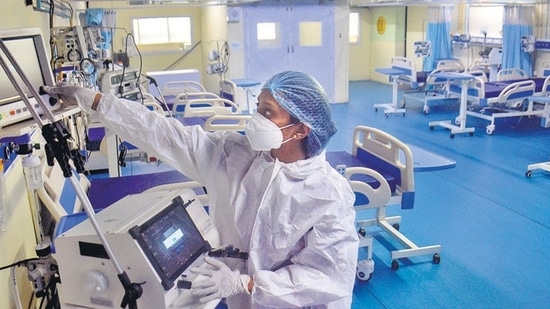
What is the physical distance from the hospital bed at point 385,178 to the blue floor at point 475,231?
10cm

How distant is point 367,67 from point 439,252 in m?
9.22

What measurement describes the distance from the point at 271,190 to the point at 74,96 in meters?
0.64

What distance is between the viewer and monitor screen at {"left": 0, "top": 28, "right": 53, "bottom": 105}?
4.38 feet

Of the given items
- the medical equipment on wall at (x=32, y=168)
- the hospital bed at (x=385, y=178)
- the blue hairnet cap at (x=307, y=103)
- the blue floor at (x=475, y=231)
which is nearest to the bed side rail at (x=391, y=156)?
the hospital bed at (x=385, y=178)

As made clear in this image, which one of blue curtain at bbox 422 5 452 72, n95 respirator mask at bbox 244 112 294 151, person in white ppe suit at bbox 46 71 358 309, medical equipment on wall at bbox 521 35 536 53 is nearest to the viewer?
person in white ppe suit at bbox 46 71 358 309

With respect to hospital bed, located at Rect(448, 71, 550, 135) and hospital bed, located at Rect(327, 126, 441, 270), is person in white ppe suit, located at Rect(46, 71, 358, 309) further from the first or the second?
hospital bed, located at Rect(448, 71, 550, 135)

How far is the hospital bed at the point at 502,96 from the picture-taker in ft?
21.2

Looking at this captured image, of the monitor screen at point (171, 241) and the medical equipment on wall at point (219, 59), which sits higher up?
the medical equipment on wall at point (219, 59)

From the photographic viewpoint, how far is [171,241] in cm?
135

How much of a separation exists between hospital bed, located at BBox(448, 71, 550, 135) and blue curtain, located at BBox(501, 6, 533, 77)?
54 centimetres

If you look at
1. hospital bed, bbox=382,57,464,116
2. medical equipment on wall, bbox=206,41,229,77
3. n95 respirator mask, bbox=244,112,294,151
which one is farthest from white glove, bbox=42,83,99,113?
hospital bed, bbox=382,57,464,116

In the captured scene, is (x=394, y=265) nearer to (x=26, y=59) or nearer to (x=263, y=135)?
(x=263, y=135)

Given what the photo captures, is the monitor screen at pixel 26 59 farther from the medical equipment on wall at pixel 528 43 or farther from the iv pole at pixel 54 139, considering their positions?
the medical equipment on wall at pixel 528 43

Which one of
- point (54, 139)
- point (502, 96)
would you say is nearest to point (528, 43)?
point (502, 96)
